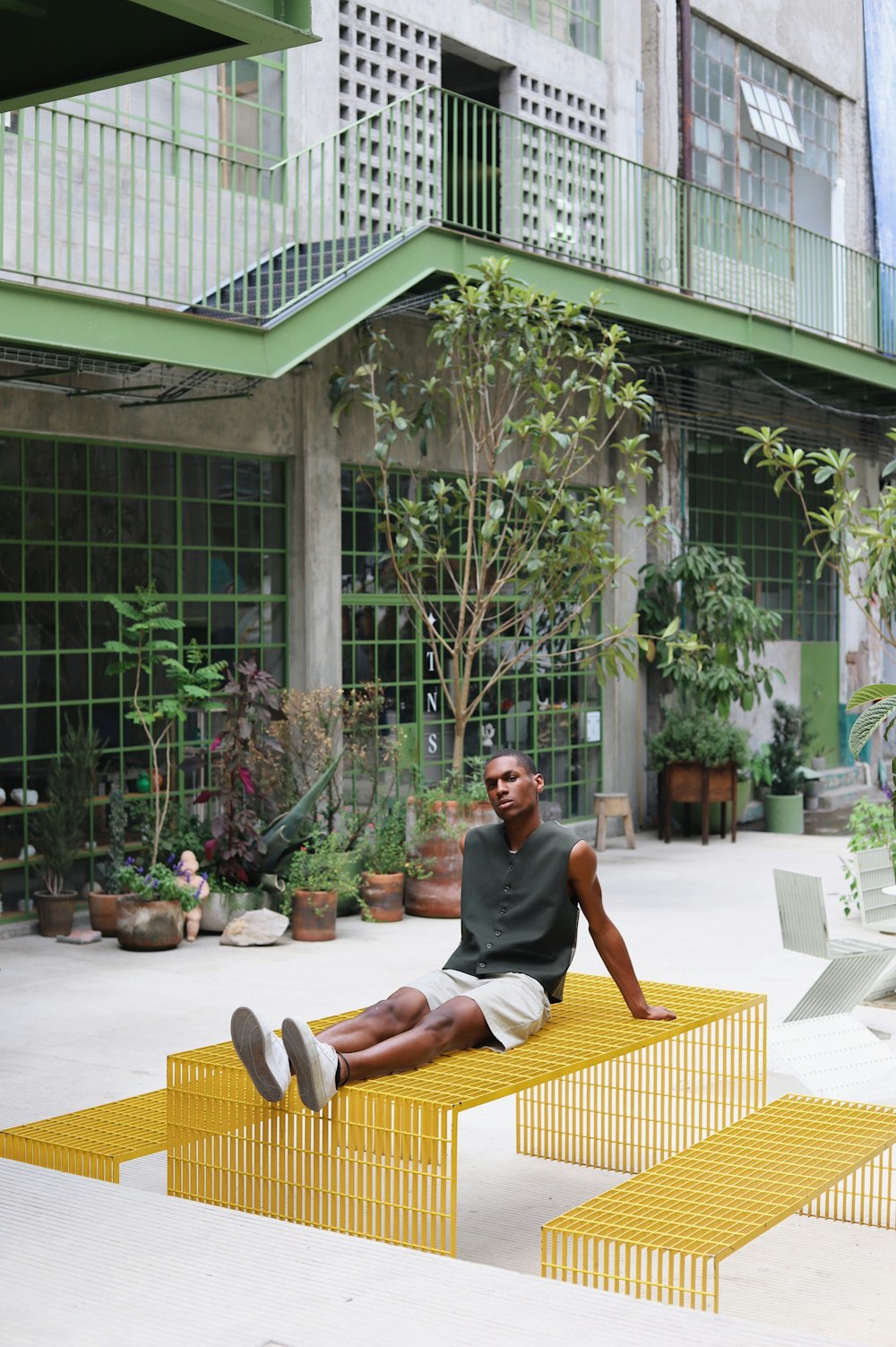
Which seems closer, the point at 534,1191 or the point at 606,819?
the point at 534,1191

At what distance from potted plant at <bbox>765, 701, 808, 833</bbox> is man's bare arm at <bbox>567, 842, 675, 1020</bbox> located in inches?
480

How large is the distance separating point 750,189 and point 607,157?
3.37 meters

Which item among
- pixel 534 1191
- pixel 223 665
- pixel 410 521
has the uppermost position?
pixel 410 521

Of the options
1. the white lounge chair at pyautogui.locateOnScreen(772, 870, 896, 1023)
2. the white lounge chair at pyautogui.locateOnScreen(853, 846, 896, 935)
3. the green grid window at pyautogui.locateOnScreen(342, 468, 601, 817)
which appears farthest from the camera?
the green grid window at pyautogui.locateOnScreen(342, 468, 601, 817)

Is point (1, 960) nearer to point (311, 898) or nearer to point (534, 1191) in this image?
point (311, 898)

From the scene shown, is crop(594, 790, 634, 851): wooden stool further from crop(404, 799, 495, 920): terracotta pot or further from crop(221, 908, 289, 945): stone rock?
crop(221, 908, 289, 945): stone rock

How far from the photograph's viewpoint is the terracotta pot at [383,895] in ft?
38.6

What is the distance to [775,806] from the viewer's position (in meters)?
17.8

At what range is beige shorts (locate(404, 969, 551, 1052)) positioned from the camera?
5.52m

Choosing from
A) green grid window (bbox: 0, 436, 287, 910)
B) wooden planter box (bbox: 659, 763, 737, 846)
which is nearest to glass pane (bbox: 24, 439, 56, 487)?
green grid window (bbox: 0, 436, 287, 910)

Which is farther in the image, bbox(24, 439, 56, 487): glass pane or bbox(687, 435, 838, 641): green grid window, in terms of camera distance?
bbox(687, 435, 838, 641): green grid window

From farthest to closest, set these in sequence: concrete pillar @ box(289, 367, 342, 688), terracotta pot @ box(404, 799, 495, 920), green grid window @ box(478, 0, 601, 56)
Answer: green grid window @ box(478, 0, 601, 56), concrete pillar @ box(289, 367, 342, 688), terracotta pot @ box(404, 799, 495, 920)

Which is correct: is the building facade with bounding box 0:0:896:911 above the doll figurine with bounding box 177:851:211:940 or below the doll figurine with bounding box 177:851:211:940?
above

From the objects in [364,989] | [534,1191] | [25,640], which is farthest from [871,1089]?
[25,640]
